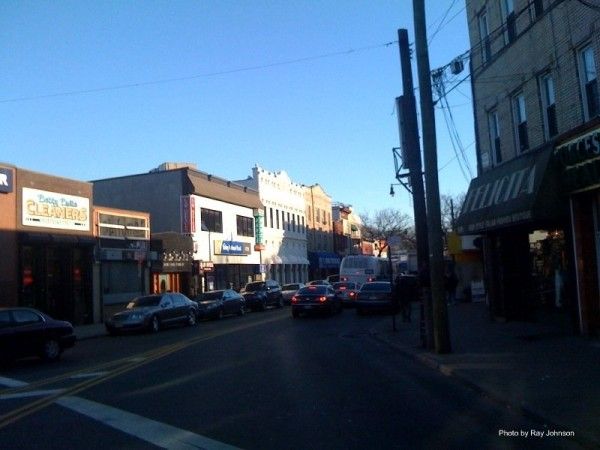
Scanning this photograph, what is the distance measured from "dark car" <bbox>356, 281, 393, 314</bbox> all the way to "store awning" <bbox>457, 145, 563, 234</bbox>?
386 inches

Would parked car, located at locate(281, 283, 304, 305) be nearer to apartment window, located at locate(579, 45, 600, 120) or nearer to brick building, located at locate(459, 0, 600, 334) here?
brick building, located at locate(459, 0, 600, 334)

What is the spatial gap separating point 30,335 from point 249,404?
8468 mm

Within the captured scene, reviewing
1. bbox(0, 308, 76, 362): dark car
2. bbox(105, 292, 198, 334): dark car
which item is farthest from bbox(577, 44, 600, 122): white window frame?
bbox(105, 292, 198, 334): dark car

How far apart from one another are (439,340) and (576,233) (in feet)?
12.6

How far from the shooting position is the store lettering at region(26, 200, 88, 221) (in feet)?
92.3

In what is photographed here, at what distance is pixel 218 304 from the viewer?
108 feet

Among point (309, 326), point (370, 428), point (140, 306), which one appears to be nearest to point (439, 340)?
point (370, 428)

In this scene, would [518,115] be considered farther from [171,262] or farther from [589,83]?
[171,262]

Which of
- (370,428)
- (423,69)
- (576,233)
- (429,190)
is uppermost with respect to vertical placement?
(423,69)

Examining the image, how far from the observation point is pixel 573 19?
48.6ft

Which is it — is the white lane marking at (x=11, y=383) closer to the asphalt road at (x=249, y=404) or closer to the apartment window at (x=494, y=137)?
the asphalt road at (x=249, y=404)

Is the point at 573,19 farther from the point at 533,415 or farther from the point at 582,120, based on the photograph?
the point at 533,415

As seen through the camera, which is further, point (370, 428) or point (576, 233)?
point (576, 233)

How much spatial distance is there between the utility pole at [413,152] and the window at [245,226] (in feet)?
112
